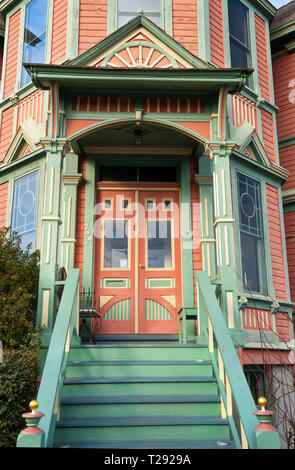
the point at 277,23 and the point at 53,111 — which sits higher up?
the point at 277,23

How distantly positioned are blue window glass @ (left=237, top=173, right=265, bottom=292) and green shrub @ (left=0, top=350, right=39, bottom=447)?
159 inches

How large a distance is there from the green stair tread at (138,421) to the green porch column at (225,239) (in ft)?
5.02

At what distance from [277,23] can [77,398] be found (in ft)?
29.0

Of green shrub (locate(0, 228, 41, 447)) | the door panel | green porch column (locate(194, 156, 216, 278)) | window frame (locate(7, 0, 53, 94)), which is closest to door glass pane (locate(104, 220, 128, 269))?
the door panel

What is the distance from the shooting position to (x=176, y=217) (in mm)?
7887

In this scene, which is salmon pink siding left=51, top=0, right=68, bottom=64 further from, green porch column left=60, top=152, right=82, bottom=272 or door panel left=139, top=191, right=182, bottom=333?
door panel left=139, top=191, right=182, bottom=333

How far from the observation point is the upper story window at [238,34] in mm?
8938

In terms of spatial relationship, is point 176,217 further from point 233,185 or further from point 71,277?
point 71,277

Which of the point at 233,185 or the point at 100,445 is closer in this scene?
the point at 100,445

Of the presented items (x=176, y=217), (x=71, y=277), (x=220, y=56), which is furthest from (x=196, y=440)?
(x=220, y=56)

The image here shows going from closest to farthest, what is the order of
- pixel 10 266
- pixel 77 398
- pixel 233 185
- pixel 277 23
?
pixel 77 398 → pixel 10 266 → pixel 233 185 → pixel 277 23

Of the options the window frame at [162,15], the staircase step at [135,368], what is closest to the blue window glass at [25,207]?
the window frame at [162,15]

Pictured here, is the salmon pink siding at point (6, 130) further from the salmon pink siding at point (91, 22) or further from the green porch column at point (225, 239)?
the green porch column at point (225, 239)

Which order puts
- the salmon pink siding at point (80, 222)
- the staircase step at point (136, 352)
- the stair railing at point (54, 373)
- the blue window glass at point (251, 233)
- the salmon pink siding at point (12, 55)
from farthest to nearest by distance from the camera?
the salmon pink siding at point (12, 55), the blue window glass at point (251, 233), the salmon pink siding at point (80, 222), the staircase step at point (136, 352), the stair railing at point (54, 373)
